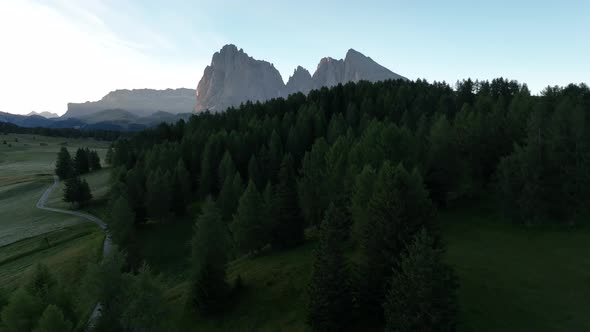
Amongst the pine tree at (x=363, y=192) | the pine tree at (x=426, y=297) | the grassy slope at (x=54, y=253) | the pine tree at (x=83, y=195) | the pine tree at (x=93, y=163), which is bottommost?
the grassy slope at (x=54, y=253)

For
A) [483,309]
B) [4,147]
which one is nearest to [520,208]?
[483,309]

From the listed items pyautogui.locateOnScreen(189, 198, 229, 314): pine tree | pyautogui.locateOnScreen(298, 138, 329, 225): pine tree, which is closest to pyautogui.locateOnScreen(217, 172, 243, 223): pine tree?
pyautogui.locateOnScreen(298, 138, 329, 225): pine tree

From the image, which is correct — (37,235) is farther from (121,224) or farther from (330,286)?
(330,286)

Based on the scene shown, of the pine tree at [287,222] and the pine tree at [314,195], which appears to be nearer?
the pine tree at [287,222]

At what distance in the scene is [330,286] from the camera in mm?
28875

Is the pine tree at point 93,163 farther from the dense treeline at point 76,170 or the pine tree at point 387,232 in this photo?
the pine tree at point 387,232

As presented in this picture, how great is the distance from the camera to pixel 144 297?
2816cm

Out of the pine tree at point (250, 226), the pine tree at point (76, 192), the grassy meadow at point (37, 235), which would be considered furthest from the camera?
the pine tree at point (76, 192)

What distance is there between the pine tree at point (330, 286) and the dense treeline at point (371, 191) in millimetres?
83

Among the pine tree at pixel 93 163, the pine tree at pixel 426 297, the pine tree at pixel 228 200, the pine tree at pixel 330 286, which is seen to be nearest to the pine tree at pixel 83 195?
the pine tree at pixel 228 200

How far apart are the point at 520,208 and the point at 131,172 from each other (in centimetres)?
6997

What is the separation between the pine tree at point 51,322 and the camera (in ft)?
86.2

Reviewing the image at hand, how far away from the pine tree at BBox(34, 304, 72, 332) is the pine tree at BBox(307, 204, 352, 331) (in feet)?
58.8

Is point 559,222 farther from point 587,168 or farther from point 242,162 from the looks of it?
point 242,162
